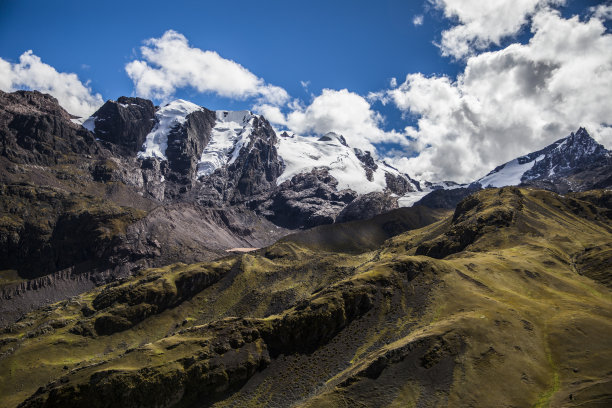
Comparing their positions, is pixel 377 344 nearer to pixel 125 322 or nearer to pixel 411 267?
pixel 411 267

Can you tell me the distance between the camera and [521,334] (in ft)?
336

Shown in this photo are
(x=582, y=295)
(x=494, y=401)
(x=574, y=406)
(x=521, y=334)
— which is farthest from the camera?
(x=582, y=295)

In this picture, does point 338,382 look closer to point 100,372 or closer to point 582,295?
point 100,372

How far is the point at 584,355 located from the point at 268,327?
76367 millimetres

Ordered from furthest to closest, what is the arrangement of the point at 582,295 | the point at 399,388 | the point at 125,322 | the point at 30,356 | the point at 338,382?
the point at 125,322
the point at 30,356
the point at 582,295
the point at 338,382
the point at 399,388

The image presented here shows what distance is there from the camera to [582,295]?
450ft

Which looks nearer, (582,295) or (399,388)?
(399,388)

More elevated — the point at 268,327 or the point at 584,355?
the point at 268,327

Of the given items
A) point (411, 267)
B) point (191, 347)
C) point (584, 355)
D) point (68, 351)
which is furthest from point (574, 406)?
point (68, 351)

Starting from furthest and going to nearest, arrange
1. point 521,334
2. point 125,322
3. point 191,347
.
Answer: point 125,322
point 191,347
point 521,334

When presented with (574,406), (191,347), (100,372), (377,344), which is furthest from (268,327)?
(574,406)

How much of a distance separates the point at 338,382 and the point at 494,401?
31.6 m

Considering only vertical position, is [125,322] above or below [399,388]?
above

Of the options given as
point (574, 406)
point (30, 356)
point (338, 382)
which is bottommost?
point (574, 406)
